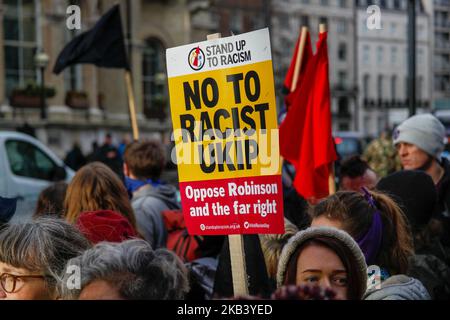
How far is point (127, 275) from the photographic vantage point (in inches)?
93.7

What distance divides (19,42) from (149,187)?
22.2 metres

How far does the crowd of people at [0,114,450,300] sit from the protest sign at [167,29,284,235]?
298mm

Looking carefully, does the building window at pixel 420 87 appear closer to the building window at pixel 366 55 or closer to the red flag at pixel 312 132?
the building window at pixel 366 55

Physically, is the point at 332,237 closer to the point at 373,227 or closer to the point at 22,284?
the point at 373,227

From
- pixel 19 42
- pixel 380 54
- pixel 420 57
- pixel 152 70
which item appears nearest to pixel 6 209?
pixel 19 42

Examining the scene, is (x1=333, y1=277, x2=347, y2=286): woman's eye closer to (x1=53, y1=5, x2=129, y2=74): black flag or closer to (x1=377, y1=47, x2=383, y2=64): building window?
(x1=53, y1=5, x2=129, y2=74): black flag

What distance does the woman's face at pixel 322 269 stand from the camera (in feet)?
8.70

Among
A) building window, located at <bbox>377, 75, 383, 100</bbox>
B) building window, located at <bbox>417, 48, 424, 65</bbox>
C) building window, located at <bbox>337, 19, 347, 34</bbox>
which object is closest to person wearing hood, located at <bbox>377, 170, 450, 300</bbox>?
building window, located at <bbox>417, 48, 424, 65</bbox>

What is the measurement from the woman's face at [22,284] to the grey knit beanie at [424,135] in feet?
11.4

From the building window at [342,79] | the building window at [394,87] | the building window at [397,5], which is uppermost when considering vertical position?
the building window at [397,5]

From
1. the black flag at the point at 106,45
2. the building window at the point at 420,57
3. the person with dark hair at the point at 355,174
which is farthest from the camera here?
the building window at the point at 420,57

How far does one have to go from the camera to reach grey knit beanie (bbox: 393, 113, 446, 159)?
5695 millimetres

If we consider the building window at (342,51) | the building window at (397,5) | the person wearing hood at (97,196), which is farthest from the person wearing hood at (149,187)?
the building window at (342,51)

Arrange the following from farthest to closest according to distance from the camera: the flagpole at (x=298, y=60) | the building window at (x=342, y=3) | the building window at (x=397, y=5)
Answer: the building window at (x=397, y=5) < the building window at (x=342, y=3) < the flagpole at (x=298, y=60)
